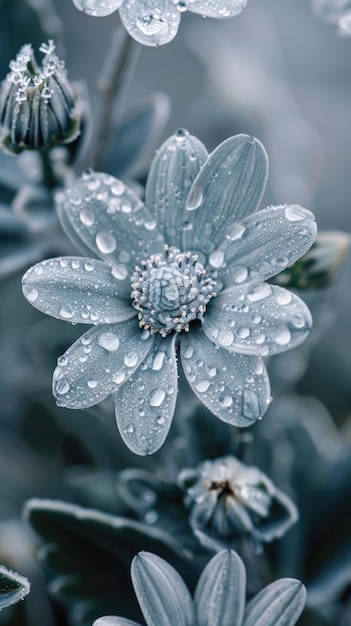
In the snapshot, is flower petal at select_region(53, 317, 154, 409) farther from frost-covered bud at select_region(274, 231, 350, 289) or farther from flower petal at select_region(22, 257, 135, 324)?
frost-covered bud at select_region(274, 231, 350, 289)

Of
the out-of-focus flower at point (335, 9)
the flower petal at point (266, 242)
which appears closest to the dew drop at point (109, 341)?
the flower petal at point (266, 242)

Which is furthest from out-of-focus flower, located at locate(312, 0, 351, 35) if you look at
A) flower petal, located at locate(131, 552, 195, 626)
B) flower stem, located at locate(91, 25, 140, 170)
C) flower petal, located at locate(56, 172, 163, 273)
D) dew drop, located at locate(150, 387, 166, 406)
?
flower petal, located at locate(131, 552, 195, 626)

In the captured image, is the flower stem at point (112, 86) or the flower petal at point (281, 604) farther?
the flower stem at point (112, 86)

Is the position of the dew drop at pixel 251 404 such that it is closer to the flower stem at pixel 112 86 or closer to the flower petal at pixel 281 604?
the flower petal at pixel 281 604

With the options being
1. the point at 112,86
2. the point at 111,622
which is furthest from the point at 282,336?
the point at 112,86

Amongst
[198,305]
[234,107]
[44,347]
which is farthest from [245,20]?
[198,305]

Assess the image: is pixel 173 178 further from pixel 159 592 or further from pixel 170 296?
pixel 159 592
